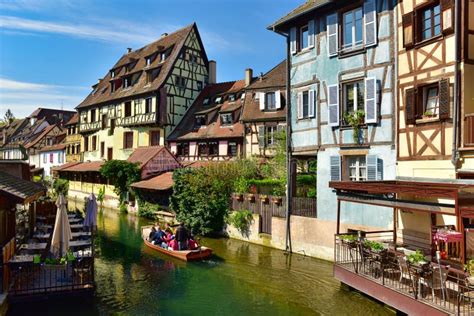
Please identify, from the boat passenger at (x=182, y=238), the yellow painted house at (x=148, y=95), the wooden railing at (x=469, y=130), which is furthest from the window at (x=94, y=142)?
the wooden railing at (x=469, y=130)

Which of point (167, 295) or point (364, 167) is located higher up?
point (364, 167)

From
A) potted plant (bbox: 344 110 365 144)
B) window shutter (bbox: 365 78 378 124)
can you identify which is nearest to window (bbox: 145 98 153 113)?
potted plant (bbox: 344 110 365 144)

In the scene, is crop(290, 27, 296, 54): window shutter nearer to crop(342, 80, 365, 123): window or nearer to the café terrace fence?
crop(342, 80, 365, 123): window

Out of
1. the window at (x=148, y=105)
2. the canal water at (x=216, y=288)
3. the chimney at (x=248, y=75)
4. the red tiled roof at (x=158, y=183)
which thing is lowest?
Result: the canal water at (x=216, y=288)

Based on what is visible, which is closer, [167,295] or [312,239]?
[167,295]

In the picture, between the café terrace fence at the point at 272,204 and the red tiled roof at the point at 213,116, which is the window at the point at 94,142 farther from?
the café terrace fence at the point at 272,204

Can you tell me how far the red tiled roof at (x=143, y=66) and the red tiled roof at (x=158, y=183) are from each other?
30.0ft

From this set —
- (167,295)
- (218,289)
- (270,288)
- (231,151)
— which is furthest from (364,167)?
(231,151)

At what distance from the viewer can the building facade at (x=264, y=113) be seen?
2873cm

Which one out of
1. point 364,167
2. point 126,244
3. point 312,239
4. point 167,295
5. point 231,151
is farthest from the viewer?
point 231,151

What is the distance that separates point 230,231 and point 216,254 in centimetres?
342

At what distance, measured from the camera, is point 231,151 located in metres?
32.2

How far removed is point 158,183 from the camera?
28.8 metres

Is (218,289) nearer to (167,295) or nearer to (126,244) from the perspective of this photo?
(167,295)
